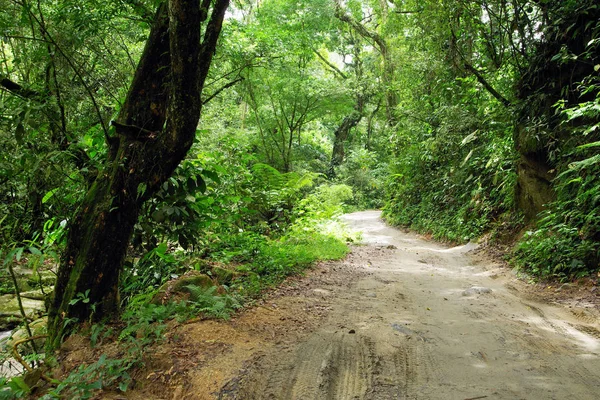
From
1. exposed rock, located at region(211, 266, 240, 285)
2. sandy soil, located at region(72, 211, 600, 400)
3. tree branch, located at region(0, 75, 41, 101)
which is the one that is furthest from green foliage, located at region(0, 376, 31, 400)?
tree branch, located at region(0, 75, 41, 101)

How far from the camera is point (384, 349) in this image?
347 cm

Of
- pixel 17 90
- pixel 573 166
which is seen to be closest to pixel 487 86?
pixel 573 166

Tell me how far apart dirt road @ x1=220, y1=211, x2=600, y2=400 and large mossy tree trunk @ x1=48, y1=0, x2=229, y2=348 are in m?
1.88

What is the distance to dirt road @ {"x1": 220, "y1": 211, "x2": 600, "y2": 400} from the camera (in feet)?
9.33

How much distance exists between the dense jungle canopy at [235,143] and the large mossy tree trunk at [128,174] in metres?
0.02

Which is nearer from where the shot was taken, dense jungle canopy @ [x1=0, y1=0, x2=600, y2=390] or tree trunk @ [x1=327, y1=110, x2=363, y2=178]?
dense jungle canopy @ [x1=0, y1=0, x2=600, y2=390]

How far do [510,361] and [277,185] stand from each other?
7.74m

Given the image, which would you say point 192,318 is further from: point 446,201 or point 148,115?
point 446,201

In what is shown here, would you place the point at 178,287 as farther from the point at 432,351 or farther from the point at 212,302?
the point at 432,351

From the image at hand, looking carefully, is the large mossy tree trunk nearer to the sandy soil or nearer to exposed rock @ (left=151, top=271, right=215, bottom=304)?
exposed rock @ (left=151, top=271, right=215, bottom=304)

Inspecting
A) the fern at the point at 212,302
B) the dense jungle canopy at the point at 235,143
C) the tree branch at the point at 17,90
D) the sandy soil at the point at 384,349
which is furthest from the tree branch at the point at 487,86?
the tree branch at the point at 17,90

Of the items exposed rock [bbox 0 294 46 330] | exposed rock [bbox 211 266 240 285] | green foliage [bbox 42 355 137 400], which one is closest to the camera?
green foliage [bbox 42 355 137 400]

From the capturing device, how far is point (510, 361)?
3230 mm

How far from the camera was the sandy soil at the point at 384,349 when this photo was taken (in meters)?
2.86
